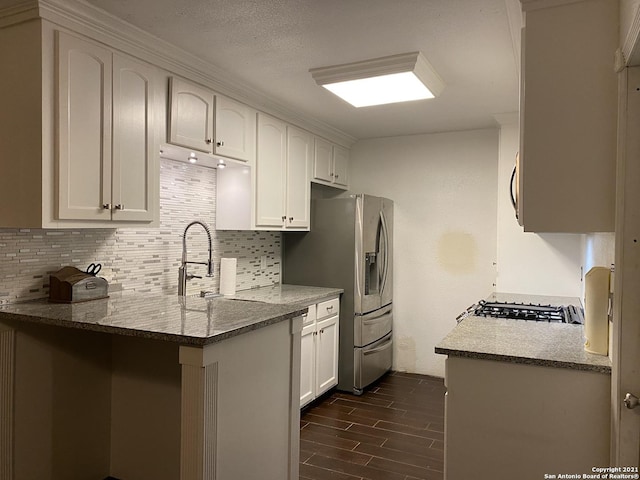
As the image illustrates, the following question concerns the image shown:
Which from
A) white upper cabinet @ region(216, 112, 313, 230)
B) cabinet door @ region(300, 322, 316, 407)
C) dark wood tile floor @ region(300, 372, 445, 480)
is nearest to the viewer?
dark wood tile floor @ region(300, 372, 445, 480)

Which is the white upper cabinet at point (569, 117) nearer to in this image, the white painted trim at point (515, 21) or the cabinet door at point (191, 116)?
the white painted trim at point (515, 21)

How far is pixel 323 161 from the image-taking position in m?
4.35

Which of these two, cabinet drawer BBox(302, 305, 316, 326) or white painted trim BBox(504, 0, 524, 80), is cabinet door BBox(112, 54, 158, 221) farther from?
white painted trim BBox(504, 0, 524, 80)

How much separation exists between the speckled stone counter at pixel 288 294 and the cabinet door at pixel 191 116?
3.89ft

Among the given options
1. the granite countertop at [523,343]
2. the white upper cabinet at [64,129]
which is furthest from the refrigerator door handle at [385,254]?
the white upper cabinet at [64,129]

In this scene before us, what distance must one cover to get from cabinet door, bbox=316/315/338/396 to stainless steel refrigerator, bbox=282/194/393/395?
0.11m

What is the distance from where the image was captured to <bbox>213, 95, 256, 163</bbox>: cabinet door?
2.94 metres

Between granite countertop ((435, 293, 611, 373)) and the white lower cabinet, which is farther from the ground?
granite countertop ((435, 293, 611, 373))

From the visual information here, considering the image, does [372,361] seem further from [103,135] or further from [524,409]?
[103,135]

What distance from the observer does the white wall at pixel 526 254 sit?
3627 millimetres

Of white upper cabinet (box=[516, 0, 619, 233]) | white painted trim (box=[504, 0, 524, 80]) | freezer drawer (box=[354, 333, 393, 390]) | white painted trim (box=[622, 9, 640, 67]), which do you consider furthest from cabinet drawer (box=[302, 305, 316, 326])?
white painted trim (box=[622, 9, 640, 67])

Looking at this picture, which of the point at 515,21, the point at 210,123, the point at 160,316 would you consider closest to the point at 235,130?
the point at 210,123

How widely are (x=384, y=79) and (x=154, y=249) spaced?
1.77 meters

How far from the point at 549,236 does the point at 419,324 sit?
1.53m
